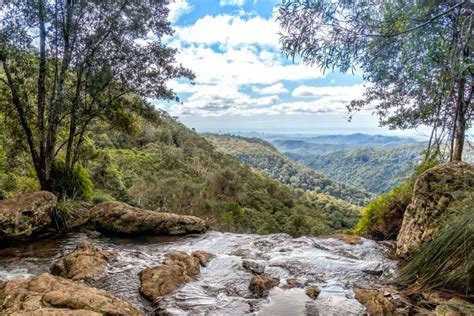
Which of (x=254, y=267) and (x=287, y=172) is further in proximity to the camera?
(x=287, y=172)

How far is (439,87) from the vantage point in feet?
19.2

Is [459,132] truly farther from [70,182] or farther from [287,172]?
[287,172]

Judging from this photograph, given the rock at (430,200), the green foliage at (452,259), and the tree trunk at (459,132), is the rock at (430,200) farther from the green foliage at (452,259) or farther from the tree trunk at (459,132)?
the green foliage at (452,259)

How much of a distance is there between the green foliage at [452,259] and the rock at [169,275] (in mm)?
4040

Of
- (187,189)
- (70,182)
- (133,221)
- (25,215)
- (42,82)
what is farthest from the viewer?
(187,189)

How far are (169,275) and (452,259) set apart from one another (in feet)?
15.3

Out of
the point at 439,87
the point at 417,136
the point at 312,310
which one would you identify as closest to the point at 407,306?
the point at 312,310

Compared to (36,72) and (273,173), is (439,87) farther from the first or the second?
(273,173)

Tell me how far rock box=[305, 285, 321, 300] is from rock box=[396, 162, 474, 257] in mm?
2655

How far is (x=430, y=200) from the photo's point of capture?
8688 millimetres

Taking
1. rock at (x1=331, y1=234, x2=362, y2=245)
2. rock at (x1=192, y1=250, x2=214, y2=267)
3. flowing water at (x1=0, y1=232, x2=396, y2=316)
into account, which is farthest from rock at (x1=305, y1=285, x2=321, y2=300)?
rock at (x1=331, y1=234, x2=362, y2=245)

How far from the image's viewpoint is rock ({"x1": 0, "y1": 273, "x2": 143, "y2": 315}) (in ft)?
15.3

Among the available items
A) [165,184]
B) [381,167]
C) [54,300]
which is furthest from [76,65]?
[381,167]

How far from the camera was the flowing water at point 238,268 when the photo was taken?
6191 mm
